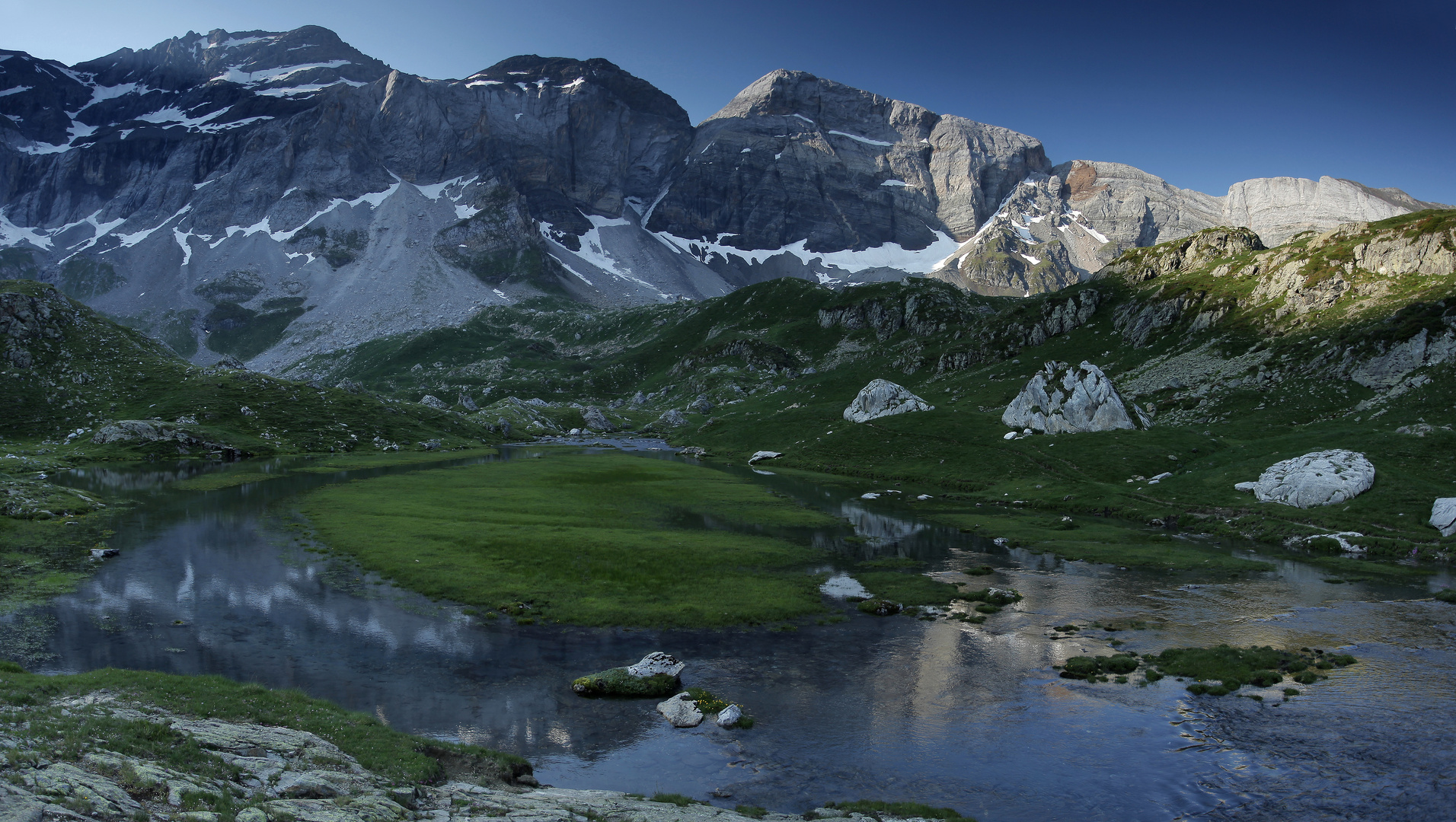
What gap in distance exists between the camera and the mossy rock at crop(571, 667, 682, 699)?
32.9 m

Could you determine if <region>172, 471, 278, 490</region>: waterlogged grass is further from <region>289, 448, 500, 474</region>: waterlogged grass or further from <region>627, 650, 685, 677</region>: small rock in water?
<region>627, 650, 685, 677</region>: small rock in water

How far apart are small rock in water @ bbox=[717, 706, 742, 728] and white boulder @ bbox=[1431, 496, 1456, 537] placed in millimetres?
69831

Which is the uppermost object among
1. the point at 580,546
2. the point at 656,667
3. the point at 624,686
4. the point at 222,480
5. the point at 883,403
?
the point at 883,403

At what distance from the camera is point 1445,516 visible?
205 feet

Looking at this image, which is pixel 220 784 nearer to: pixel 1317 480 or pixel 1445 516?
pixel 1445 516

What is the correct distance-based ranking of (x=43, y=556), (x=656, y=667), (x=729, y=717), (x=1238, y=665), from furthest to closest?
1. (x=43, y=556)
2. (x=1238, y=665)
3. (x=656, y=667)
4. (x=729, y=717)

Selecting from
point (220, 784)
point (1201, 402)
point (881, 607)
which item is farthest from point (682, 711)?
point (1201, 402)

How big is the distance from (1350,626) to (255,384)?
18967cm

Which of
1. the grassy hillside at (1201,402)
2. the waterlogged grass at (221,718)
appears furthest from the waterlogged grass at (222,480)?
the grassy hillside at (1201,402)

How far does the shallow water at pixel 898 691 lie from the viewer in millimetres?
25625

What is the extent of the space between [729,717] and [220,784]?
715 inches

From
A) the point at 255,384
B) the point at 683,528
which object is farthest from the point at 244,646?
the point at 255,384

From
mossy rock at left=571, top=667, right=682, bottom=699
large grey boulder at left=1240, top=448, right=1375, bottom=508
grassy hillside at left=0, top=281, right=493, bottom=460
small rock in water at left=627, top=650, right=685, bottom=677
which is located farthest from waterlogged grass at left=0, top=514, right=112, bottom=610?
large grey boulder at left=1240, top=448, right=1375, bottom=508

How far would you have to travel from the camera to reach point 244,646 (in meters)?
36.8
